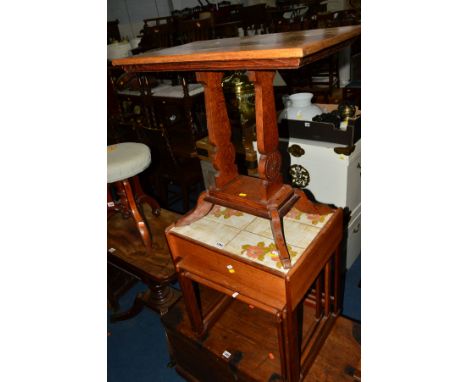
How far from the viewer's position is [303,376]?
149 cm

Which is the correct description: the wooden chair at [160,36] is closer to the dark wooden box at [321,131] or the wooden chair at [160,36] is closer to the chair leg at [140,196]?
the chair leg at [140,196]

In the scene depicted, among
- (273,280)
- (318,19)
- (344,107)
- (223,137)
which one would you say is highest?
(318,19)

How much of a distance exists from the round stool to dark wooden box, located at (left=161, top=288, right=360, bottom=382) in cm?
60

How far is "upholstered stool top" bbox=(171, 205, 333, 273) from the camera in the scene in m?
1.26

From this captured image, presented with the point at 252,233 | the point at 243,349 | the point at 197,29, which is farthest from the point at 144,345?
the point at 197,29

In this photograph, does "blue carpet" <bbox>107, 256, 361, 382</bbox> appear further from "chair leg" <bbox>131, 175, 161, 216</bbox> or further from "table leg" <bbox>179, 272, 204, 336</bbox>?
"chair leg" <bbox>131, 175, 161, 216</bbox>

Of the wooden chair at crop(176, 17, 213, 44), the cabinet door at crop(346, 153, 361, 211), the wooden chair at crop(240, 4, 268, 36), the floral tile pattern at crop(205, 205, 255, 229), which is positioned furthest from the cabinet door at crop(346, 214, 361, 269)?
the wooden chair at crop(240, 4, 268, 36)

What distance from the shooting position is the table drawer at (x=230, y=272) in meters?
1.22

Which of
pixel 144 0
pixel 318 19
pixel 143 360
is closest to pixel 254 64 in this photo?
pixel 143 360

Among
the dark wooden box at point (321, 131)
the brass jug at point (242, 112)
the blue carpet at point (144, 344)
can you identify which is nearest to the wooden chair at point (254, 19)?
the brass jug at point (242, 112)

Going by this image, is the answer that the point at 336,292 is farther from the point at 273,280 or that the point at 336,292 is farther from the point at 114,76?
the point at 114,76

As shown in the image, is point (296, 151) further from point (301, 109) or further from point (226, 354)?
point (226, 354)

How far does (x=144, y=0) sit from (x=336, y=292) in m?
7.89

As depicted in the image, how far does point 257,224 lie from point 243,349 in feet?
2.10
